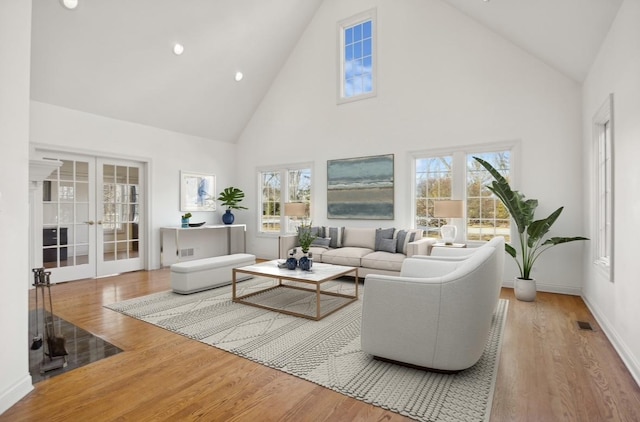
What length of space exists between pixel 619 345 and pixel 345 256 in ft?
10.8

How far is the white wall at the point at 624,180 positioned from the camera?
7.97ft

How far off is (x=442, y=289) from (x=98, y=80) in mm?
5629

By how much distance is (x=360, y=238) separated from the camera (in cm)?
589

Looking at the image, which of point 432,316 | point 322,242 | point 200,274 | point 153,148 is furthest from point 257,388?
point 153,148

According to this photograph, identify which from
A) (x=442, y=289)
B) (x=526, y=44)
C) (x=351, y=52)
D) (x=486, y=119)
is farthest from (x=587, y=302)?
(x=351, y=52)

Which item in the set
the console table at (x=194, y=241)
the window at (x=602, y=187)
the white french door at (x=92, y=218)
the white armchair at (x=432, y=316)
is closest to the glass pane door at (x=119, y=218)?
the white french door at (x=92, y=218)

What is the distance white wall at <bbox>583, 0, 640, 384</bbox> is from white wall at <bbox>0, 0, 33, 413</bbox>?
397 cm

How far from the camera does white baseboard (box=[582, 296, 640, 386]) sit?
2326 millimetres

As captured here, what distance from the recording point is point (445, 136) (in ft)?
17.6

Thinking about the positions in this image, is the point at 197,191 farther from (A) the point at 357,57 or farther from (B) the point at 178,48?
(A) the point at 357,57

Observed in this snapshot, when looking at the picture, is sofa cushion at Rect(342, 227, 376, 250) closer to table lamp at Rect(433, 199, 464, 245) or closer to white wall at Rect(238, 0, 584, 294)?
white wall at Rect(238, 0, 584, 294)

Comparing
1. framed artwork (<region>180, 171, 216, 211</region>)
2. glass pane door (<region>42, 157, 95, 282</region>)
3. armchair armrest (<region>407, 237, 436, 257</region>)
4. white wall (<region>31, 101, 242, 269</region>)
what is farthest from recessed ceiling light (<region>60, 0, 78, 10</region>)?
armchair armrest (<region>407, 237, 436, 257</region>)

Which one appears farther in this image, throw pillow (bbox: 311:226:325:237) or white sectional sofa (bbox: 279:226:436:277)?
throw pillow (bbox: 311:226:325:237)

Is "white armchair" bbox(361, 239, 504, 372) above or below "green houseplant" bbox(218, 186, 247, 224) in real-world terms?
below
